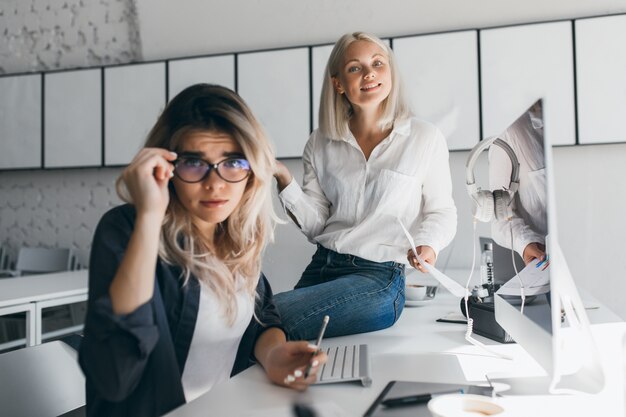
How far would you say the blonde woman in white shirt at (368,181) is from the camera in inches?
60.6

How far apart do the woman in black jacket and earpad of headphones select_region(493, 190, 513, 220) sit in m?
0.44

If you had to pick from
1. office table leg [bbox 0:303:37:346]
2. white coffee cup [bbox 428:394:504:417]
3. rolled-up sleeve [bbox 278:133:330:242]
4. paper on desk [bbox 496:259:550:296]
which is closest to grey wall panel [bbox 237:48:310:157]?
rolled-up sleeve [bbox 278:133:330:242]

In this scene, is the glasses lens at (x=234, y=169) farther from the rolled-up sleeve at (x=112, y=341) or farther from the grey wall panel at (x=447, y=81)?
the grey wall panel at (x=447, y=81)

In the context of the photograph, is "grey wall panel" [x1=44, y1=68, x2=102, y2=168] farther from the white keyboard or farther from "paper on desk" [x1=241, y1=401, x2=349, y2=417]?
"paper on desk" [x1=241, y1=401, x2=349, y2=417]

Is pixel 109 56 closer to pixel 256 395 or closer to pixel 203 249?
pixel 203 249

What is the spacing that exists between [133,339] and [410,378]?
1.40ft

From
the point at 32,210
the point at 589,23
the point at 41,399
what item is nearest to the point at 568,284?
the point at 41,399

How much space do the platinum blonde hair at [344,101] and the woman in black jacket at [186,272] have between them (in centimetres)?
70

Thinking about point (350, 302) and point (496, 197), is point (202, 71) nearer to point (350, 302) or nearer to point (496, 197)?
point (350, 302)

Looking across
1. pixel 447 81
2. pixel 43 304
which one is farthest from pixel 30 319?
pixel 447 81

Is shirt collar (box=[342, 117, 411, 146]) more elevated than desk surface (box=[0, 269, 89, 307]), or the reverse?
shirt collar (box=[342, 117, 411, 146])

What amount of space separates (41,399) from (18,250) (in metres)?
3.18

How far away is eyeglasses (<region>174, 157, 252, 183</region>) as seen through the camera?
0.90 meters

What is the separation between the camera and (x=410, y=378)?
0.83 metres
